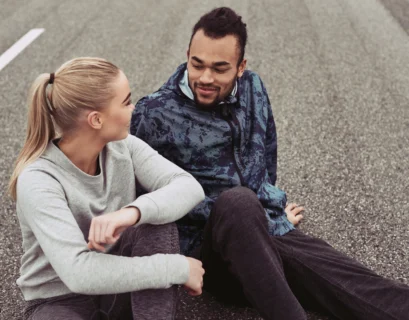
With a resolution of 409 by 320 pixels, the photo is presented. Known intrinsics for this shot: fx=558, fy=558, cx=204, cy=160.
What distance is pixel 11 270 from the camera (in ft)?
9.14

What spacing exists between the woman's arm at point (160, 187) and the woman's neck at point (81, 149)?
0.70 ft

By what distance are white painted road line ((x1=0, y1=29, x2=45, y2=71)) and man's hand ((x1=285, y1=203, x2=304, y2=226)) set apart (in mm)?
3372

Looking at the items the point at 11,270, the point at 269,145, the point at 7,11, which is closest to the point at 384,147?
the point at 269,145

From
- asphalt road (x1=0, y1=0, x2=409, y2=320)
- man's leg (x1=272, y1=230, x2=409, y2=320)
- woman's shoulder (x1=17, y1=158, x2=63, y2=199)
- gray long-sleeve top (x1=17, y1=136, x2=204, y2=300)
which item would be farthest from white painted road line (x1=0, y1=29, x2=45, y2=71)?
man's leg (x1=272, y1=230, x2=409, y2=320)

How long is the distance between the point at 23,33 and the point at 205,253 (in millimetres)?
4571

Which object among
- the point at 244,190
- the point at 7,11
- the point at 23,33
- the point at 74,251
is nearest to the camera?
the point at 74,251

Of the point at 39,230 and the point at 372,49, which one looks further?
the point at 372,49

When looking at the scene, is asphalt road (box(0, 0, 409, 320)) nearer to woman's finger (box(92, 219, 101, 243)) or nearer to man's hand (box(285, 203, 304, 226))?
man's hand (box(285, 203, 304, 226))

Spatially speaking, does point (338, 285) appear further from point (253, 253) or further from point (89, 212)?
point (89, 212)

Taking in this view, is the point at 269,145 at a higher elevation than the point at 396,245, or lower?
higher

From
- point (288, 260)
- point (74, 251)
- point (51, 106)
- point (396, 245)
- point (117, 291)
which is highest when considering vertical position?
point (51, 106)

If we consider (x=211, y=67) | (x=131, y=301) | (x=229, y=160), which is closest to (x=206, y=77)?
(x=211, y=67)

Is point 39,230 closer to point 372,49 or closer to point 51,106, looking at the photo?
point 51,106

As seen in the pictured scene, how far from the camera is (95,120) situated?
2010 millimetres
